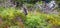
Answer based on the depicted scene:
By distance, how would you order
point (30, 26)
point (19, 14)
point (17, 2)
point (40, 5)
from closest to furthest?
point (30, 26), point (19, 14), point (40, 5), point (17, 2)

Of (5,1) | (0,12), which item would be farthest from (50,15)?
(5,1)

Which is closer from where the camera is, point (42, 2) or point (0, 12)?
point (0, 12)

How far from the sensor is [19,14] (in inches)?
320

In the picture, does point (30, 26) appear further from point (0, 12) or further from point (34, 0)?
point (34, 0)

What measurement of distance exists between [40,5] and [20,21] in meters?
2.71

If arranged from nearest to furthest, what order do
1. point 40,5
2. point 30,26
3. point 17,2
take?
point 30,26 → point 40,5 → point 17,2

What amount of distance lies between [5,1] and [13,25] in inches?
120

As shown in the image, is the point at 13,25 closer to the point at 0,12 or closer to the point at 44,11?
the point at 0,12

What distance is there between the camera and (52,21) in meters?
7.84

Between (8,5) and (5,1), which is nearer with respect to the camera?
(8,5)

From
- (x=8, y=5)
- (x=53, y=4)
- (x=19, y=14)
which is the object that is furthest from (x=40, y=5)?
(x=19, y=14)

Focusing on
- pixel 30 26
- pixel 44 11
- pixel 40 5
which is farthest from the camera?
pixel 40 5

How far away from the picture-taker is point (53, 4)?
34.1 feet

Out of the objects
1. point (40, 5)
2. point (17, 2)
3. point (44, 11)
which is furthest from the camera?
point (17, 2)
